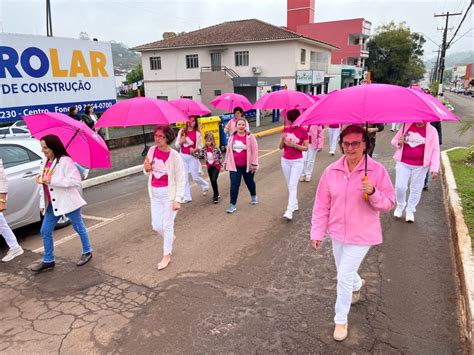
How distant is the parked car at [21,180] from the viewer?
5.41m

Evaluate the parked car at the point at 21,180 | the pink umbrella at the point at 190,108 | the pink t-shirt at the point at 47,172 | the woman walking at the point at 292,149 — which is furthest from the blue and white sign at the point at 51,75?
the woman walking at the point at 292,149

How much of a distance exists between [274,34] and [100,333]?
30.9m

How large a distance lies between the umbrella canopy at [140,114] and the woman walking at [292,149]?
2096 millimetres

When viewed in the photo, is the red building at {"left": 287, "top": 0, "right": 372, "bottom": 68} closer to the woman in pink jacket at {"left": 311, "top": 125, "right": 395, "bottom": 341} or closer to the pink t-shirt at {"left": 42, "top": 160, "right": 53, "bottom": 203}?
the pink t-shirt at {"left": 42, "top": 160, "right": 53, "bottom": 203}

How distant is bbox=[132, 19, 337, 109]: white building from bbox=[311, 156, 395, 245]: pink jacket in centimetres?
2359

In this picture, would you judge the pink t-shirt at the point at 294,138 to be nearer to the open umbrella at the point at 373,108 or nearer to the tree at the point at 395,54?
the open umbrella at the point at 373,108

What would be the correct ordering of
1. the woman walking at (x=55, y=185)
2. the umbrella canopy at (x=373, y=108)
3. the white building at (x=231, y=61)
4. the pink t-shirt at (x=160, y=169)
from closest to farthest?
the umbrella canopy at (x=373, y=108) < the woman walking at (x=55, y=185) < the pink t-shirt at (x=160, y=169) < the white building at (x=231, y=61)

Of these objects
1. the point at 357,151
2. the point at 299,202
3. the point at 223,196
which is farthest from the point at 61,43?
the point at 357,151

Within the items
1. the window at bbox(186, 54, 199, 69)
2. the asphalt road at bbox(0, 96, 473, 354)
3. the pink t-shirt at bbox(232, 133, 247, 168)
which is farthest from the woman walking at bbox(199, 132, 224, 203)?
the window at bbox(186, 54, 199, 69)

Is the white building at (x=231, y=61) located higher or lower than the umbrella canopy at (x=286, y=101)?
higher

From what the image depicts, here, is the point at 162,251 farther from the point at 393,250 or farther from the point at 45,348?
the point at 393,250

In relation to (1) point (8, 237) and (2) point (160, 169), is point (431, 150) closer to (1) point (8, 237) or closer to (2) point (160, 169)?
(2) point (160, 169)

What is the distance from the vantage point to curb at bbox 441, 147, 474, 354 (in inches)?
129

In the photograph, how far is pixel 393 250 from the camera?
16.5ft
